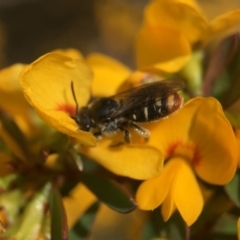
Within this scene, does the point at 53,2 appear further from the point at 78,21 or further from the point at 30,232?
the point at 30,232

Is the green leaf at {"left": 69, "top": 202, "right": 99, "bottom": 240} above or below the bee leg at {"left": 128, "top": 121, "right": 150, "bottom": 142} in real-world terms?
below

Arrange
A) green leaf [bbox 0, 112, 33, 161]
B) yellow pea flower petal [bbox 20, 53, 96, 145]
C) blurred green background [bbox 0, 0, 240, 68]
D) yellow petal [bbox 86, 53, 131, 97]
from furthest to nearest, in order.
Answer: blurred green background [bbox 0, 0, 240, 68]
yellow petal [bbox 86, 53, 131, 97]
green leaf [bbox 0, 112, 33, 161]
yellow pea flower petal [bbox 20, 53, 96, 145]

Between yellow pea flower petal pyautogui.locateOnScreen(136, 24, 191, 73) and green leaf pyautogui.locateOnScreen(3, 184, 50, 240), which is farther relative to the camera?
yellow pea flower petal pyautogui.locateOnScreen(136, 24, 191, 73)

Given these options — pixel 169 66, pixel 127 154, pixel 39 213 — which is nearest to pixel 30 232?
pixel 39 213

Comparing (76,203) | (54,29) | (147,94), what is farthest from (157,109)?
(54,29)

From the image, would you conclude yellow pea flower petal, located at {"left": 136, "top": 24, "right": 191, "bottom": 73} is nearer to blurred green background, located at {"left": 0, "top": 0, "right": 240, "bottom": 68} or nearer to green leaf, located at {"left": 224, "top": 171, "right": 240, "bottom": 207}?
green leaf, located at {"left": 224, "top": 171, "right": 240, "bottom": 207}

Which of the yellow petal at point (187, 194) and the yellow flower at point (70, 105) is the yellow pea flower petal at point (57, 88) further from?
the yellow petal at point (187, 194)

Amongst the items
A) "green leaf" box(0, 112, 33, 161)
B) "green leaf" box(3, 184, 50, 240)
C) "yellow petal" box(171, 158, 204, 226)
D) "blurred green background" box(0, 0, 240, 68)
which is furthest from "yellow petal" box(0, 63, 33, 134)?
"blurred green background" box(0, 0, 240, 68)

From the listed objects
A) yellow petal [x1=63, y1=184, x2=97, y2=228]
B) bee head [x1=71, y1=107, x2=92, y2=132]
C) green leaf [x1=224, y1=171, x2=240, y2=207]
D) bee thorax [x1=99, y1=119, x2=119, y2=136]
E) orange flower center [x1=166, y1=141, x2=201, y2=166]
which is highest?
bee head [x1=71, y1=107, x2=92, y2=132]
